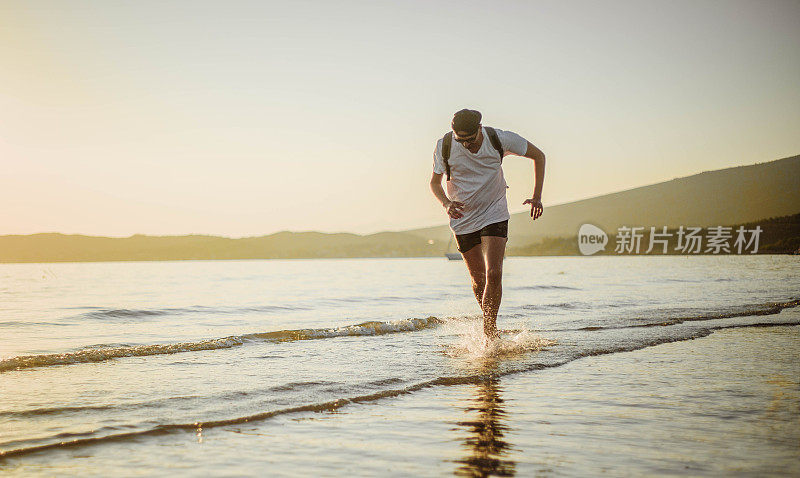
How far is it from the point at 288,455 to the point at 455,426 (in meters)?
0.94

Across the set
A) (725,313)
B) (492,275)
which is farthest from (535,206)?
(725,313)

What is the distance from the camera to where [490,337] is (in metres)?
6.46

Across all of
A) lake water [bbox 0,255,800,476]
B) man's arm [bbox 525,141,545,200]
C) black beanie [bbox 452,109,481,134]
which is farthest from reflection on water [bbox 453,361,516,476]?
man's arm [bbox 525,141,545,200]

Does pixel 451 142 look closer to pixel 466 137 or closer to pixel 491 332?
pixel 466 137

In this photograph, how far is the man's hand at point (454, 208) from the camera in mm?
6009

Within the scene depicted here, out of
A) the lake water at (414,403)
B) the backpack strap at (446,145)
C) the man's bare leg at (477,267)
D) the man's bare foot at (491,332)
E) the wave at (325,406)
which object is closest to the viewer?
the lake water at (414,403)

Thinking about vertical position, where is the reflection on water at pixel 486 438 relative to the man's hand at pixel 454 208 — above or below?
below

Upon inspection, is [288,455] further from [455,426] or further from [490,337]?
[490,337]

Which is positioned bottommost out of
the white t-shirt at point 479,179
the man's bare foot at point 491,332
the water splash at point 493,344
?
the water splash at point 493,344

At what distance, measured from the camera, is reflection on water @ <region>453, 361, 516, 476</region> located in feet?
8.39

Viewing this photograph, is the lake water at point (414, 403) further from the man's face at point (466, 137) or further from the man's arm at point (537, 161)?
the man's face at point (466, 137)

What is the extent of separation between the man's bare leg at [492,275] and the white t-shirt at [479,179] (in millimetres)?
212

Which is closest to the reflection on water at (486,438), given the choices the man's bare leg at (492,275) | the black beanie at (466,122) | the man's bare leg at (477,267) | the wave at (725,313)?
the man's bare leg at (492,275)

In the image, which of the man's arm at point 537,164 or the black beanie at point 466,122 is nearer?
Answer: the black beanie at point 466,122
